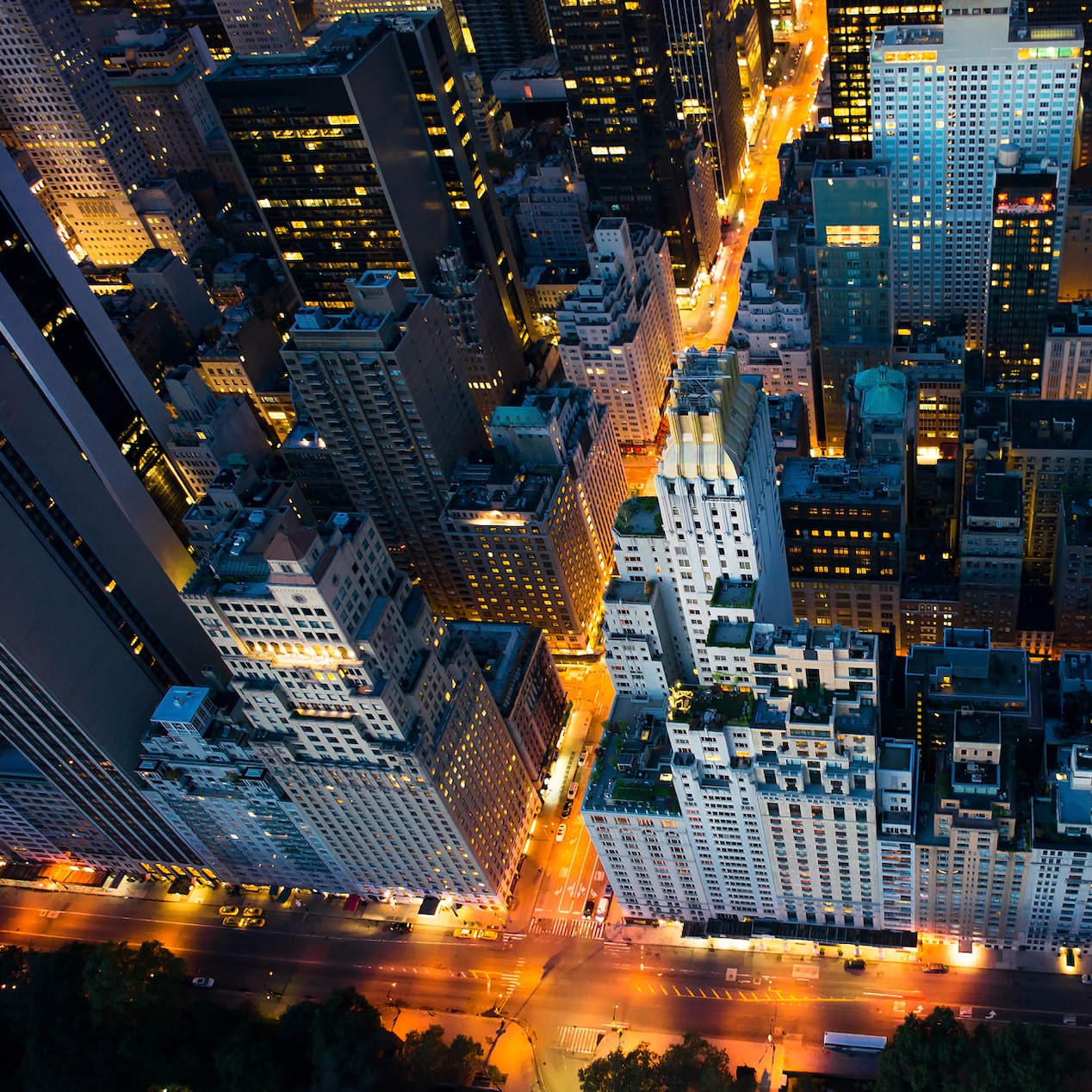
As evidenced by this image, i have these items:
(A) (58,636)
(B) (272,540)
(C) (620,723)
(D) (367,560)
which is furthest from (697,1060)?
(A) (58,636)

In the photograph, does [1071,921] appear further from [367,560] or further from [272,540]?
[272,540]

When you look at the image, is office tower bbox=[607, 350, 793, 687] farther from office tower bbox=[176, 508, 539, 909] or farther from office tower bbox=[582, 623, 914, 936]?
office tower bbox=[176, 508, 539, 909]

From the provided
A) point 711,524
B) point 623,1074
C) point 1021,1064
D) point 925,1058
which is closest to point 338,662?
point 711,524

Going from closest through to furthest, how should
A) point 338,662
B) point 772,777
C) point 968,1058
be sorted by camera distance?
1. point 338,662
2. point 772,777
3. point 968,1058

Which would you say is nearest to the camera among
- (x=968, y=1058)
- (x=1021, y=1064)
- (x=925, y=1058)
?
(x=1021, y=1064)

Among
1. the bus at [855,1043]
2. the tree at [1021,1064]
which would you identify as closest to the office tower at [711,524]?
the bus at [855,1043]

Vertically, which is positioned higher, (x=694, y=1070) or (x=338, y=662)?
(x=338, y=662)

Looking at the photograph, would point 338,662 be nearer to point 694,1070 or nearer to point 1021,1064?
point 694,1070
